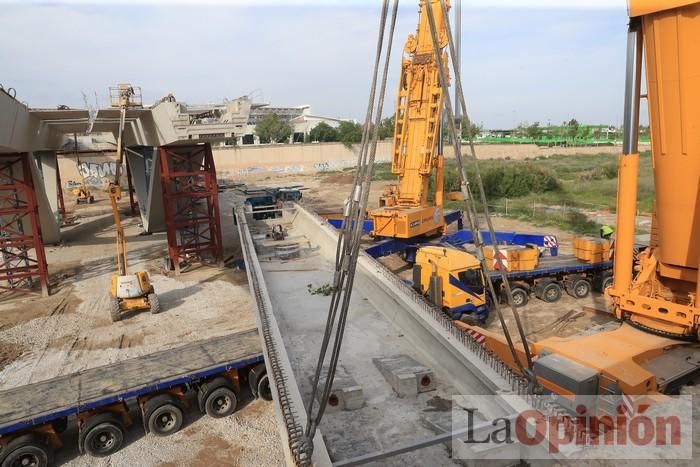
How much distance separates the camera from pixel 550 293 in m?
14.4

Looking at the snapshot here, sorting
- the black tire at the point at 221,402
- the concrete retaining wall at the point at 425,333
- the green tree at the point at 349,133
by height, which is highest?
the green tree at the point at 349,133

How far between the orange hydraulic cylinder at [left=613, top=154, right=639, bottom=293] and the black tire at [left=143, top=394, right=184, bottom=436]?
337 inches

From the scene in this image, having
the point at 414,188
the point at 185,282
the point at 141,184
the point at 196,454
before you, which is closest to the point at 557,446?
the point at 196,454

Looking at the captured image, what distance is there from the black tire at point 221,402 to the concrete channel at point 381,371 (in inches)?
78.8

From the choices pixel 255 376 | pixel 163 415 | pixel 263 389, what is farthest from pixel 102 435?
pixel 263 389

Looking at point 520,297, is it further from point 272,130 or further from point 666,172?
point 272,130

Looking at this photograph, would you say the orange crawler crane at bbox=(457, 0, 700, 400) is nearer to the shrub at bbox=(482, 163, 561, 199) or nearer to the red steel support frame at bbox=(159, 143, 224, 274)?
the red steel support frame at bbox=(159, 143, 224, 274)

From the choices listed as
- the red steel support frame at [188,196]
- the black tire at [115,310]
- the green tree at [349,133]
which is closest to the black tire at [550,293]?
the black tire at [115,310]

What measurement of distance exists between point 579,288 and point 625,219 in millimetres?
7574

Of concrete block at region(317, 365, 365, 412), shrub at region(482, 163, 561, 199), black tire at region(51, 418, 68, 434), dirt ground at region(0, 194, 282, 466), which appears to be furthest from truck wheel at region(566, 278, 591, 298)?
shrub at region(482, 163, 561, 199)

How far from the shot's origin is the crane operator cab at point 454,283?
11.5 m

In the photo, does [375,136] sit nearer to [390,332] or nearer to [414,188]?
[390,332]

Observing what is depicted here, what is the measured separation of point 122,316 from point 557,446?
14168mm

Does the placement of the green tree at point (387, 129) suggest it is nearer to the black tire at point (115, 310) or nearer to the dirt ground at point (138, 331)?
the dirt ground at point (138, 331)
